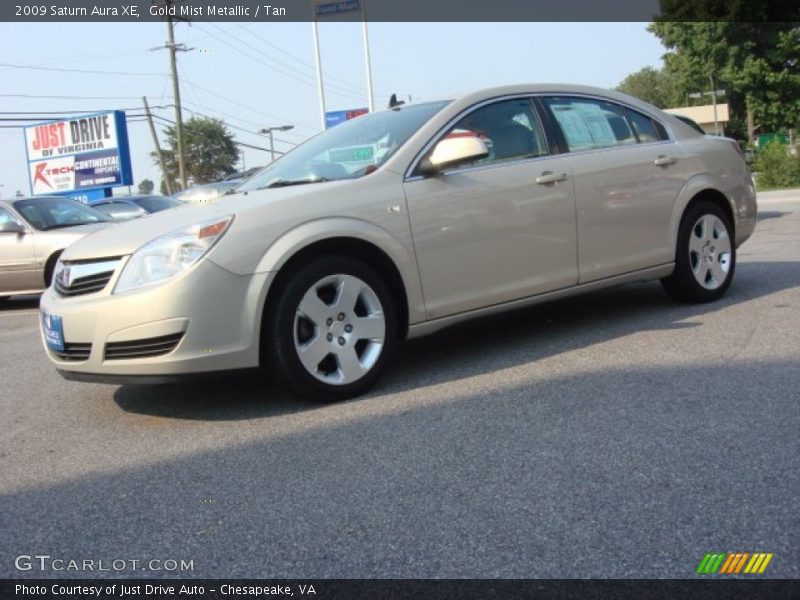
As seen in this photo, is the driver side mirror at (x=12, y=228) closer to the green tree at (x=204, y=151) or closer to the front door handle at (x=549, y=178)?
the front door handle at (x=549, y=178)

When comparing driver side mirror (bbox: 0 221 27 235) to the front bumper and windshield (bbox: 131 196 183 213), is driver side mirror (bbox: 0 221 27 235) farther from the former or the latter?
the front bumper

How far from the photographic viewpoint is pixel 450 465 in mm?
3074

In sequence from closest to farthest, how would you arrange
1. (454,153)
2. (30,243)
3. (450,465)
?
1. (450,465)
2. (454,153)
3. (30,243)

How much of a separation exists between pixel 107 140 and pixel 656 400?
28.6 metres

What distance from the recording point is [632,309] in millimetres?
5883

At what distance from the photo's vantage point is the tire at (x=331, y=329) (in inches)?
153

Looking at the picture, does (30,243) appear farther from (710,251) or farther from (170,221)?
(710,251)

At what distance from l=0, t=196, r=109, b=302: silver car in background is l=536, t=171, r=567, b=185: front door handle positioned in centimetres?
644

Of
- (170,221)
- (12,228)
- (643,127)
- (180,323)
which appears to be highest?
(643,127)

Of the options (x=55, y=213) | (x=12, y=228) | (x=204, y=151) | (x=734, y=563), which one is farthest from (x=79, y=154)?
(x=204, y=151)

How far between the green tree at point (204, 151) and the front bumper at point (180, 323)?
7304 centimetres

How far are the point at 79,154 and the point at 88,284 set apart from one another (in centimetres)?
2837

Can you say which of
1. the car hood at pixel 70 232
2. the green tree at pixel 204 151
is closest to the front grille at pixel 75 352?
the car hood at pixel 70 232

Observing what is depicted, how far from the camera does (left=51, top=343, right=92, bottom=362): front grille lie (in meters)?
3.90
